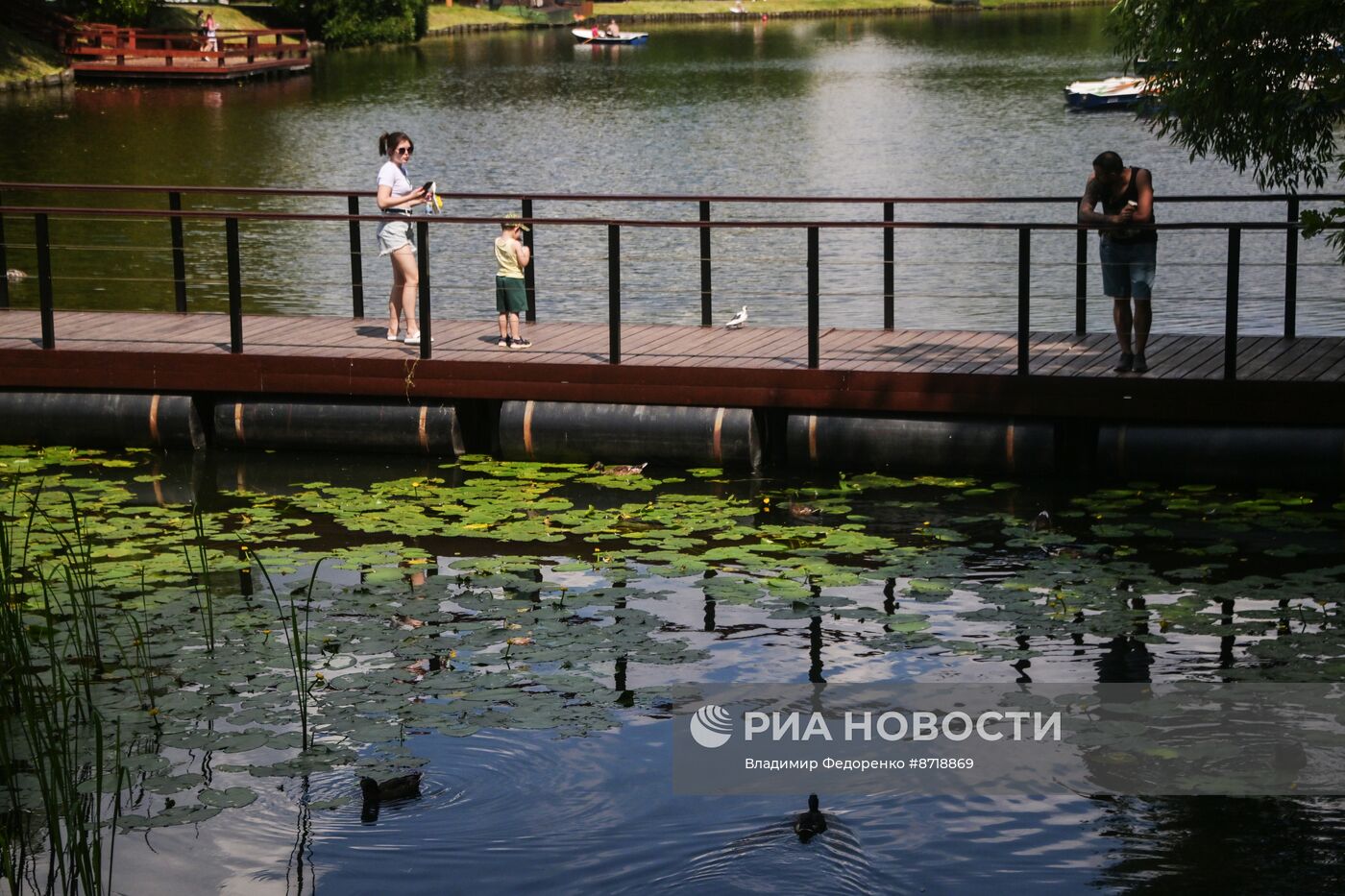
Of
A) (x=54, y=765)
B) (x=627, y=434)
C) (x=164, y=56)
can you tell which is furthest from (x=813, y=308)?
(x=164, y=56)

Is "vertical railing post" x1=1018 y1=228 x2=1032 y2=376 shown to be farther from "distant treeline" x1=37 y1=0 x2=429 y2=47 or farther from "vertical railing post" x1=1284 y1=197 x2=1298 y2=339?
"distant treeline" x1=37 y1=0 x2=429 y2=47

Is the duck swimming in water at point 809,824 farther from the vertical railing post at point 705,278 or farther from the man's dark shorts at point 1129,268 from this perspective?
the vertical railing post at point 705,278

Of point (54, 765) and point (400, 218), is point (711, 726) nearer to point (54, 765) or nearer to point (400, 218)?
point (54, 765)

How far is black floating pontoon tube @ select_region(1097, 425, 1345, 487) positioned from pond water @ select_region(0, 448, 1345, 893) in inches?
7.1

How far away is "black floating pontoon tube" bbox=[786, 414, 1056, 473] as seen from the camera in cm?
1291

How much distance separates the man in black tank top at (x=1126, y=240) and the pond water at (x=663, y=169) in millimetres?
701

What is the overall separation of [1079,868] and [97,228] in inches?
1071

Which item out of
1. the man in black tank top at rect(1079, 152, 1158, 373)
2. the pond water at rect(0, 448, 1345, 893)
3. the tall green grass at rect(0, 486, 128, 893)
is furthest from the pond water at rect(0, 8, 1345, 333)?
the tall green grass at rect(0, 486, 128, 893)

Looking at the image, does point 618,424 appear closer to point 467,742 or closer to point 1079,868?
point 467,742

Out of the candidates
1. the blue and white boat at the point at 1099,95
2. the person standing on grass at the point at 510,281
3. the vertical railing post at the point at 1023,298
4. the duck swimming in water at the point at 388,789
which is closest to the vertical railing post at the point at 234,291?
the person standing on grass at the point at 510,281

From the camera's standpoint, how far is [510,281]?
46.7 ft

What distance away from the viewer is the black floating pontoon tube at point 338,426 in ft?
45.8

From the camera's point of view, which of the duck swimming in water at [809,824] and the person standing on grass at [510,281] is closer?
the duck swimming in water at [809,824]

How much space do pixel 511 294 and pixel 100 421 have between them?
3.48 meters
